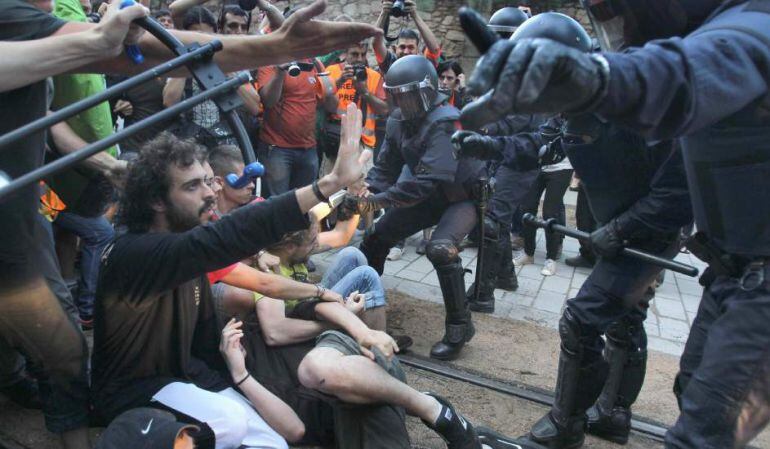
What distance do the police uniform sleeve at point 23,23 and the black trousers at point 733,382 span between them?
87.2 inches

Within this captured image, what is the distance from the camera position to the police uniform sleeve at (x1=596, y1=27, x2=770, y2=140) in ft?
3.74

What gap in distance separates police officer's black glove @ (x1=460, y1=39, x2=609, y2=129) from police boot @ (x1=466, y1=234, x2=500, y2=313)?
3.48 metres

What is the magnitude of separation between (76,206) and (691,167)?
3146 millimetres

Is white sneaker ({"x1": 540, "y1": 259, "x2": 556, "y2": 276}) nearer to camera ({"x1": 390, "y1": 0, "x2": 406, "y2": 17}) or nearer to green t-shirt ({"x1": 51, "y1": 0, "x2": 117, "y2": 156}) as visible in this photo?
camera ({"x1": 390, "y1": 0, "x2": 406, "y2": 17})

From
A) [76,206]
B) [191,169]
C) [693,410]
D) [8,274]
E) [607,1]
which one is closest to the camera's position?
[693,410]

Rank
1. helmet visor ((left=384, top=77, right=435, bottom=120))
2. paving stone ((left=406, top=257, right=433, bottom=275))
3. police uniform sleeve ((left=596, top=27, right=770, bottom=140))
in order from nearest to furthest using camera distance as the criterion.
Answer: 1. police uniform sleeve ((left=596, top=27, right=770, bottom=140))
2. helmet visor ((left=384, top=77, right=435, bottom=120))
3. paving stone ((left=406, top=257, right=433, bottom=275))

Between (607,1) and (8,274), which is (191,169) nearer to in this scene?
(8,274)

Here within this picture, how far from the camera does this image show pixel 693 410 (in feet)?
5.50

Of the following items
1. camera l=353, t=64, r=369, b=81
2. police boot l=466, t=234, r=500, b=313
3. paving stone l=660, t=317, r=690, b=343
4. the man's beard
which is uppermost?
the man's beard

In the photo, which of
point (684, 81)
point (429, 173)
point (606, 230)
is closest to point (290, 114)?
point (429, 173)

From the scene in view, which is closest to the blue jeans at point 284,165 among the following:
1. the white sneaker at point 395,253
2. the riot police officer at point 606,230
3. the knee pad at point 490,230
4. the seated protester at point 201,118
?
the seated protester at point 201,118

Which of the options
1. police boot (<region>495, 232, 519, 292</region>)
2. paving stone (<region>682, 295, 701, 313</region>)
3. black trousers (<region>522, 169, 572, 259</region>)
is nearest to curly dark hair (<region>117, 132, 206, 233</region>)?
police boot (<region>495, 232, 519, 292</region>)

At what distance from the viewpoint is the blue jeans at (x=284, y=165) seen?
206 inches

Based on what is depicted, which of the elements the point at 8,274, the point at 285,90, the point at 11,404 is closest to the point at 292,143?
the point at 285,90
